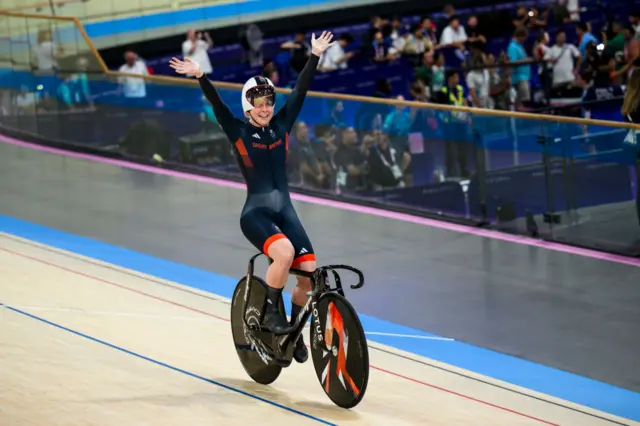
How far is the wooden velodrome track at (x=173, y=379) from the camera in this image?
247 inches

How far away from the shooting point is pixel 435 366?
289 inches

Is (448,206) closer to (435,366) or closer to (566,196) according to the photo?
(566,196)

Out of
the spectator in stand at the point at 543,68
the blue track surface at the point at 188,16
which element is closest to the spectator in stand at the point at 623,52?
A: the spectator in stand at the point at 543,68

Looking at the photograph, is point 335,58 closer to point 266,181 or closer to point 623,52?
point 623,52

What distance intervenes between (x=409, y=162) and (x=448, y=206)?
0.62 meters

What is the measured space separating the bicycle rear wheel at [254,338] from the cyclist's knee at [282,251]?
33 centimetres

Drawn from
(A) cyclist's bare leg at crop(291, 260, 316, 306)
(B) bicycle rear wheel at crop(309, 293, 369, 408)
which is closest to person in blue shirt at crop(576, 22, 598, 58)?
(A) cyclist's bare leg at crop(291, 260, 316, 306)

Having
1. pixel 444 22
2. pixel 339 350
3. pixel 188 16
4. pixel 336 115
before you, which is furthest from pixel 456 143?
pixel 188 16

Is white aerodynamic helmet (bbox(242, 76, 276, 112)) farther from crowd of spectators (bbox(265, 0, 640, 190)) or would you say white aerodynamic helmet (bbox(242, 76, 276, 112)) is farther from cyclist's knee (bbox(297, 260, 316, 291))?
crowd of spectators (bbox(265, 0, 640, 190))

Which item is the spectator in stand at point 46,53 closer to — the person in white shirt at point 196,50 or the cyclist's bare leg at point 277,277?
the person in white shirt at point 196,50

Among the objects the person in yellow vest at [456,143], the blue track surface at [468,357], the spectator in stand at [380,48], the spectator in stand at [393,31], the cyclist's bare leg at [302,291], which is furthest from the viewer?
the spectator in stand at [393,31]

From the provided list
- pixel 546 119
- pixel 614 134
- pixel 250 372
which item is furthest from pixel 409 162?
pixel 250 372

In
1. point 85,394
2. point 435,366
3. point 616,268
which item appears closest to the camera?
point 85,394

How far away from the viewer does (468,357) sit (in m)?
7.68
